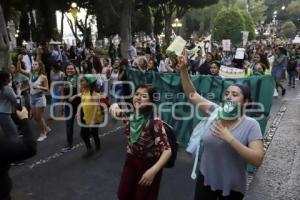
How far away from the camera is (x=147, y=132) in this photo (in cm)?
393

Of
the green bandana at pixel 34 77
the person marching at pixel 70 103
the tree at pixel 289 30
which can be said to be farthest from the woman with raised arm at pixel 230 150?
the tree at pixel 289 30

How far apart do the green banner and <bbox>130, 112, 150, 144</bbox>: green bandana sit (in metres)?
3.53

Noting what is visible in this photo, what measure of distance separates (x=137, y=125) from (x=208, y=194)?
2.63ft

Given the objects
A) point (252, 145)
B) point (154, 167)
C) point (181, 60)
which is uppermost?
point (181, 60)

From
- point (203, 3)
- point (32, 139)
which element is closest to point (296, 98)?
point (32, 139)

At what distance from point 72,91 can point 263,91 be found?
11.0 ft

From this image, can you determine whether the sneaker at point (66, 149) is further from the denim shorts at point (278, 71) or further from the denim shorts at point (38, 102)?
the denim shorts at point (278, 71)

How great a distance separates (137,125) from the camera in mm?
3951

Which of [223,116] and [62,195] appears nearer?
[223,116]

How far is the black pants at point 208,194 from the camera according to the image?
11.9 ft

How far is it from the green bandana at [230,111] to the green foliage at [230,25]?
4827 centimetres

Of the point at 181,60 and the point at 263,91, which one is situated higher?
the point at 181,60

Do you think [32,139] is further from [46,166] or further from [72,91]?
[72,91]

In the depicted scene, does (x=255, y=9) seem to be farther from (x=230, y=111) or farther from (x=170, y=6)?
(x=230, y=111)
